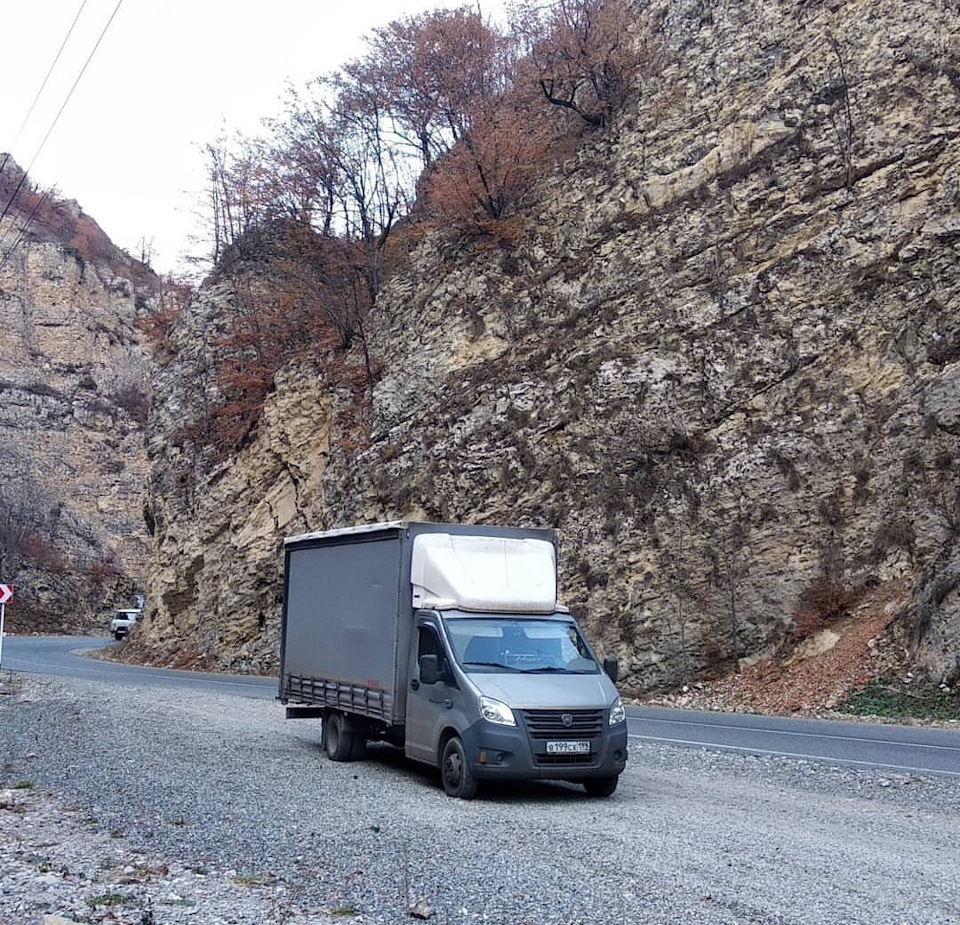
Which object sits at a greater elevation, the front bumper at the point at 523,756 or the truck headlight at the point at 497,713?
the truck headlight at the point at 497,713

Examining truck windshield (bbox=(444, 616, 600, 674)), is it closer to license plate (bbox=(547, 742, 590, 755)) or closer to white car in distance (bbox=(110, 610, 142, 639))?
license plate (bbox=(547, 742, 590, 755))

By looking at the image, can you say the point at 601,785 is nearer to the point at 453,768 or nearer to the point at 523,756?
the point at 523,756

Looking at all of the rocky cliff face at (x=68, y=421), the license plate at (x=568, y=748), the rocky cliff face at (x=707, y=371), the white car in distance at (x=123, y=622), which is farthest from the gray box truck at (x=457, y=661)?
the rocky cliff face at (x=68, y=421)

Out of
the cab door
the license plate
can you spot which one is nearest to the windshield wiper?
the cab door

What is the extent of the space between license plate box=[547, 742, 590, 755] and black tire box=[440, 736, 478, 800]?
32.3 inches

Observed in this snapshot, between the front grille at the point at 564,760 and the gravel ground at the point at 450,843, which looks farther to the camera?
the front grille at the point at 564,760

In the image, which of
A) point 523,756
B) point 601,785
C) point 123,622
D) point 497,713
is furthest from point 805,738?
point 123,622

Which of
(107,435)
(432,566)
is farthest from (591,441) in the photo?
(107,435)

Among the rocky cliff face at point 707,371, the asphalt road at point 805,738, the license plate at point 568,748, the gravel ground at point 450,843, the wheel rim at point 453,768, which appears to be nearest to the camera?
the gravel ground at point 450,843

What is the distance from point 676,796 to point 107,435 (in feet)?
212

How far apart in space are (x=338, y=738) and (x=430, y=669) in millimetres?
3010

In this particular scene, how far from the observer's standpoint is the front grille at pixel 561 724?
10547 millimetres

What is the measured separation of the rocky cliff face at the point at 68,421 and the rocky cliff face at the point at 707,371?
1091 inches

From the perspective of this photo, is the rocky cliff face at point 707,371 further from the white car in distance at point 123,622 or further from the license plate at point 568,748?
the white car in distance at point 123,622
